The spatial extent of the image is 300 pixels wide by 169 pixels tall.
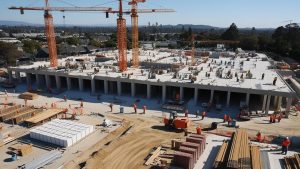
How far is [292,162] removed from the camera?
19.2 meters

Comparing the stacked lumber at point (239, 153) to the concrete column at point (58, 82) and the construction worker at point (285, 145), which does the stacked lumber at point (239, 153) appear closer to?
the construction worker at point (285, 145)

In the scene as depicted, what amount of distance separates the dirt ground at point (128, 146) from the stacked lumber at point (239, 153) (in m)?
6.14

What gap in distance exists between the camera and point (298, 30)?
355 feet

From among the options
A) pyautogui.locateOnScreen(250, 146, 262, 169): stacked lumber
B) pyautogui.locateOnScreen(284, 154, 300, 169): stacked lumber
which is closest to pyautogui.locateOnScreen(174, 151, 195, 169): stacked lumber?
pyautogui.locateOnScreen(250, 146, 262, 169): stacked lumber

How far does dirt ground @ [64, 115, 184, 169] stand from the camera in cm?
2094

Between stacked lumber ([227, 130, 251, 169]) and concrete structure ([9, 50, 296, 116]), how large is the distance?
12966 mm

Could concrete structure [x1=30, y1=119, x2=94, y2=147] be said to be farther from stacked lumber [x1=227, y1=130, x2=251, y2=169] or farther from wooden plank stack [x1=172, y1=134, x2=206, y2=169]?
stacked lumber [x1=227, y1=130, x2=251, y2=169]

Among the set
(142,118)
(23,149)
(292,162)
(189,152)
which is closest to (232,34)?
(142,118)

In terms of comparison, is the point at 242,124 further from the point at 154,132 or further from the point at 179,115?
the point at 154,132

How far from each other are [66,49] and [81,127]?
5316 cm

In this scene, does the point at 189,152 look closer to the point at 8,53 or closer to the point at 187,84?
the point at 187,84

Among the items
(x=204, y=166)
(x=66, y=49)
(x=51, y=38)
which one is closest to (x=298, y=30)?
(x=66, y=49)

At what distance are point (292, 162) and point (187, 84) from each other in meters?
19.3

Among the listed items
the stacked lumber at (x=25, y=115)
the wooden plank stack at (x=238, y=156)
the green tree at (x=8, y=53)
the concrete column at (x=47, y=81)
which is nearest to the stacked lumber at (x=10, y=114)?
the stacked lumber at (x=25, y=115)
